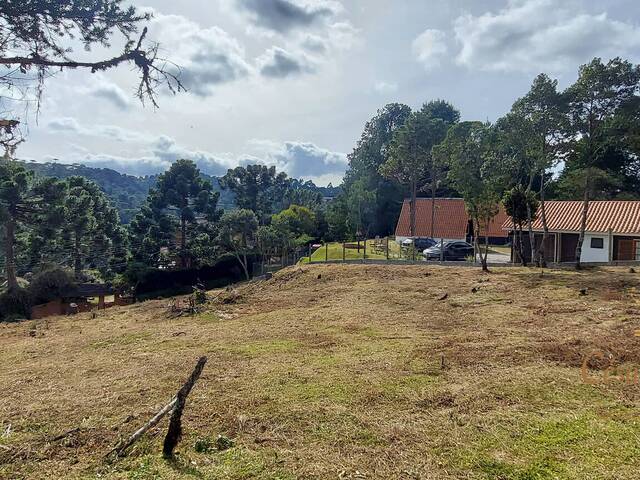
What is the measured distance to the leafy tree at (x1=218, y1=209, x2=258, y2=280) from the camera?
3036 centimetres

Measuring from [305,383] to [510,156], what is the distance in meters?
15.0

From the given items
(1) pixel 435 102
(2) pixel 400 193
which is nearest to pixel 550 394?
(2) pixel 400 193

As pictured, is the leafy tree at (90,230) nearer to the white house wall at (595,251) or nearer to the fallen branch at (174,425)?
the fallen branch at (174,425)

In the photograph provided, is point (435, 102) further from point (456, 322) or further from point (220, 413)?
point (220, 413)

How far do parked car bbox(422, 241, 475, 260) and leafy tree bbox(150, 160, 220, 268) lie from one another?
19833 millimetres

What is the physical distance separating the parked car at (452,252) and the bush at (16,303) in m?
22.1

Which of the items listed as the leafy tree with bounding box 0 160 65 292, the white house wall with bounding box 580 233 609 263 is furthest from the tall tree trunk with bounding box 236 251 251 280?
the white house wall with bounding box 580 233 609 263

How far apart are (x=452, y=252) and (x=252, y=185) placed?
1159 inches

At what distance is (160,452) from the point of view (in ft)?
12.9

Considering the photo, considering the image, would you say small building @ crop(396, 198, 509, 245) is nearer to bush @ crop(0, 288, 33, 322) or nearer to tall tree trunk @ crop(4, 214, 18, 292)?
bush @ crop(0, 288, 33, 322)

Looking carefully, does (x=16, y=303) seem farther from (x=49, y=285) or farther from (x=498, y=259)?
(x=498, y=259)

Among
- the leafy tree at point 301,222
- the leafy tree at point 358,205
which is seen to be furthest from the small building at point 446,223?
the leafy tree at point 301,222

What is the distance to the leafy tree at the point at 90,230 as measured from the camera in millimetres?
27219

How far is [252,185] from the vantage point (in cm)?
4738
